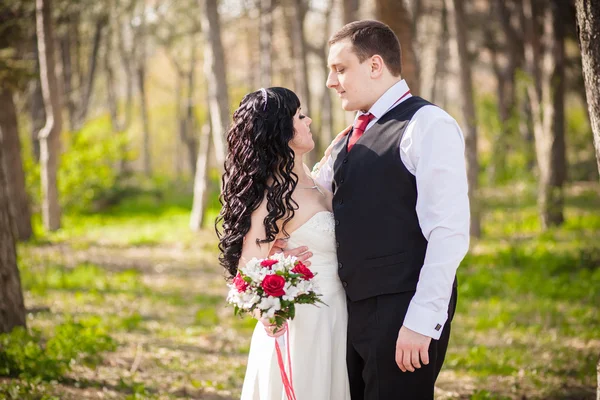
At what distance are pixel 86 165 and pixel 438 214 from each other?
641 inches

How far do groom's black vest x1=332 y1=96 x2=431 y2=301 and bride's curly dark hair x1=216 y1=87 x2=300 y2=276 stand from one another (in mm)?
330

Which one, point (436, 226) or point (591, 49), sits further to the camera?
point (591, 49)

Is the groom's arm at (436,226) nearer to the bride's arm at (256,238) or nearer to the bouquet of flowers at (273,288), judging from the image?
the bouquet of flowers at (273,288)

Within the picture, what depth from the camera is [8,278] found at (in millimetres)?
5488

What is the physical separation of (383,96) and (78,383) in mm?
3445

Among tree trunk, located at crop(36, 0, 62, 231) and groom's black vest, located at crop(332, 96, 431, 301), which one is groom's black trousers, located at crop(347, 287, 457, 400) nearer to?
groom's black vest, located at crop(332, 96, 431, 301)

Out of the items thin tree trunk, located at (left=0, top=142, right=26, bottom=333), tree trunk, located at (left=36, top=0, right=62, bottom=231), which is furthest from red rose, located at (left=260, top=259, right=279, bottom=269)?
tree trunk, located at (left=36, top=0, right=62, bottom=231)

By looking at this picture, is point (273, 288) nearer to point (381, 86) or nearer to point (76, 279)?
point (381, 86)

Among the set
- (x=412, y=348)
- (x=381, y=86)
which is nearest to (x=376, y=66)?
(x=381, y=86)

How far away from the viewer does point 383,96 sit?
322cm

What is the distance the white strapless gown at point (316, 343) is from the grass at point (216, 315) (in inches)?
76.6

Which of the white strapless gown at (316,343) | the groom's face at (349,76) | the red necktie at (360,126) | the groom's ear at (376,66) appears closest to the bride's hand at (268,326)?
the white strapless gown at (316,343)

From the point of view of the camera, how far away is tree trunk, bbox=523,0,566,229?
12.2 metres

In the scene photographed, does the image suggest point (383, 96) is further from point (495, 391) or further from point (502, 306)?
point (502, 306)
